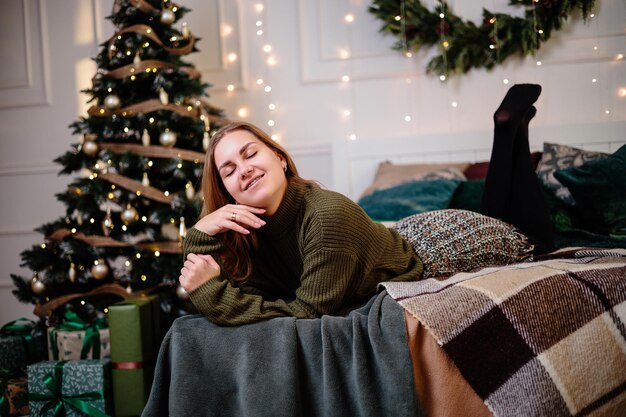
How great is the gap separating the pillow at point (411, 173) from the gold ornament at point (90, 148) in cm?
121

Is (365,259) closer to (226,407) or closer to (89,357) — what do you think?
(226,407)

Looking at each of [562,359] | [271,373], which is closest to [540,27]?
[562,359]

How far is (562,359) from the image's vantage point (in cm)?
127

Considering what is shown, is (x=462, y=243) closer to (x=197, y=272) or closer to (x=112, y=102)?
(x=197, y=272)

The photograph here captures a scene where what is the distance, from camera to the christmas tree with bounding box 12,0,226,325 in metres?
2.57

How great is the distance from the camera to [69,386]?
2.10 meters

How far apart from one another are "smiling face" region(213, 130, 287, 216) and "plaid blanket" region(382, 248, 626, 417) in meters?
0.47

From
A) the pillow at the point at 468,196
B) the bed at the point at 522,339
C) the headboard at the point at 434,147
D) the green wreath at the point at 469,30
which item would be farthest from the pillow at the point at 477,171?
the bed at the point at 522,339

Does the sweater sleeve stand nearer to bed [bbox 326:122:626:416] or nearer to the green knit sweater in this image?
the green knit sweater

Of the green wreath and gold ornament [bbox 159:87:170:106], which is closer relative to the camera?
gold ornament [bbox 159:87:170:106]

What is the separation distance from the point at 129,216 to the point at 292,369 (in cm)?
149

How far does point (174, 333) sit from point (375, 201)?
1496mm

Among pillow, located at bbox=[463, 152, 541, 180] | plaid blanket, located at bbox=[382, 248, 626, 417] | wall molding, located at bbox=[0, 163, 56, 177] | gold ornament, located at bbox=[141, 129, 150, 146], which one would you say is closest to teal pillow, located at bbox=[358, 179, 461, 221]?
pillow, located at bbox=[463, 152, 541, 180]

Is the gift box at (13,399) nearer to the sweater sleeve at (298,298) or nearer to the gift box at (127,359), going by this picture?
the gift box at (127,359)
